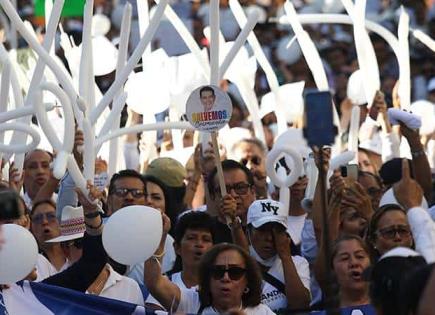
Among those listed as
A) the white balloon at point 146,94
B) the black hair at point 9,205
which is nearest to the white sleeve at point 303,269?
the white balloon at point 146,94

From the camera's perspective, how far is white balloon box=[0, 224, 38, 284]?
654 cm

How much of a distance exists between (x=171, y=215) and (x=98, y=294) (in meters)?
1.63

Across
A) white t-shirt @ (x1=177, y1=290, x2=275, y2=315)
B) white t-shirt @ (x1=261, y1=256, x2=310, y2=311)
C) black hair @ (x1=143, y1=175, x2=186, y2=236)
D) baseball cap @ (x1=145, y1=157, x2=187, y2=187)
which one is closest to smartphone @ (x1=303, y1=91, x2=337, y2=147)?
white t-shirt @ (x1=177, y1=290, x2=275, y2=315)

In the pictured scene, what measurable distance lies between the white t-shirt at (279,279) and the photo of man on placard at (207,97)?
33.8 inches

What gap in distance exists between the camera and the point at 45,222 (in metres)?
8.08

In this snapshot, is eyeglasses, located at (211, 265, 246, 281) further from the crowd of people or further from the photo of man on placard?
the photo of man on placard

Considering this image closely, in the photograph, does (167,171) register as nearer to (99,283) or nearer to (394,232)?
(99,283)

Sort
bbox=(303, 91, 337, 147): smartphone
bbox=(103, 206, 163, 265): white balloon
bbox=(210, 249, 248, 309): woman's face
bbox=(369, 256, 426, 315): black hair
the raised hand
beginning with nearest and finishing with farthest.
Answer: bbox=(369, 256, 426, 315): black hair → bbox=(303, 91, 337, 147): smartphone → bbox=(103, 206, 163, 265): white balloon → bbox=(210, 249, 248, 309): woman's face → the raised hand

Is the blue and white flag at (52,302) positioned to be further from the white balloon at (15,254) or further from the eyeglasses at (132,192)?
the eyeglasses at (132,192)

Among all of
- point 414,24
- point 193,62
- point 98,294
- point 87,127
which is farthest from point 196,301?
point 414,24

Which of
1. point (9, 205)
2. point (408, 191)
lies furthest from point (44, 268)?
point (9, 205)

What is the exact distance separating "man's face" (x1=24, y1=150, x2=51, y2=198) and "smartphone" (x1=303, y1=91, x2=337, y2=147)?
4.55 metres

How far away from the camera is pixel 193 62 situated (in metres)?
10.6

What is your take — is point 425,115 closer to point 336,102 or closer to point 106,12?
point 336,102
